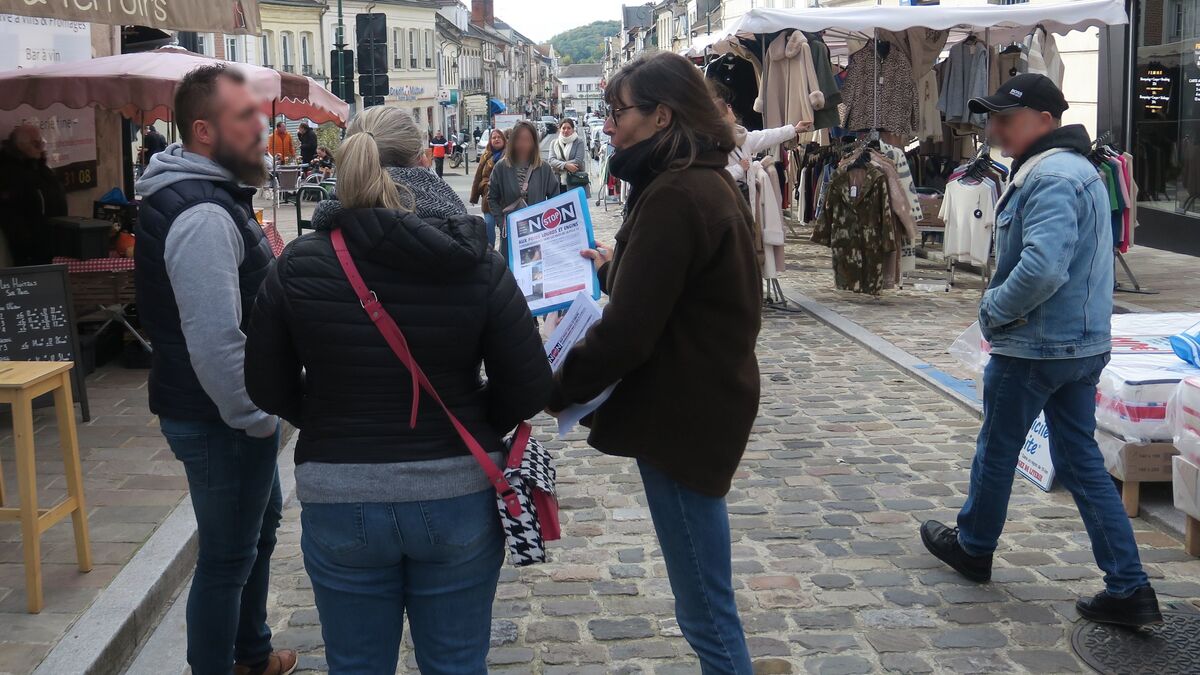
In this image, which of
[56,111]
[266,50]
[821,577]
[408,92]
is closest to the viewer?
[821,577]

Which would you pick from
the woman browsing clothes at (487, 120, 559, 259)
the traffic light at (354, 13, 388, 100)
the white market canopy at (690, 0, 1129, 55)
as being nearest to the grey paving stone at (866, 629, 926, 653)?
the woman browsing clothes at (487, 120, 559, 259)

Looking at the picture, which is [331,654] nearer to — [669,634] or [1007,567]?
[669,634]

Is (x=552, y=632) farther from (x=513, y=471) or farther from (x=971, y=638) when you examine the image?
(x=513, y=471)

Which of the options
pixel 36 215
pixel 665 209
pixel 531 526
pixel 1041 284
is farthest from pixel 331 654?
pixel 36 215

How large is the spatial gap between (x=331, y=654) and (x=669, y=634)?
5.94 ft

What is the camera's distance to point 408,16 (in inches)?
2437

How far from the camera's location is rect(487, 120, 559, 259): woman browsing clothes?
428 inches

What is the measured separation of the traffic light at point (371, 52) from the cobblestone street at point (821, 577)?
1710cm

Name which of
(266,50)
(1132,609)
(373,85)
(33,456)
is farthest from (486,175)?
(266,50)

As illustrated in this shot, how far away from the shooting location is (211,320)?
2.91m

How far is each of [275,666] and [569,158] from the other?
449 inches

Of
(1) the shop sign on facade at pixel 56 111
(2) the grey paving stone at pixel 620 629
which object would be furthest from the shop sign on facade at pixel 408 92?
(2) the grey paving stone at pixel 620 629

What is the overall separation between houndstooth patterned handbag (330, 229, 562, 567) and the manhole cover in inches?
87.9

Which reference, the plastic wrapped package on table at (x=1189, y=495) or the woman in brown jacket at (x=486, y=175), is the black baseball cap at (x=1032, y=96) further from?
the woman in brown jacket at (x=486, y=175)
